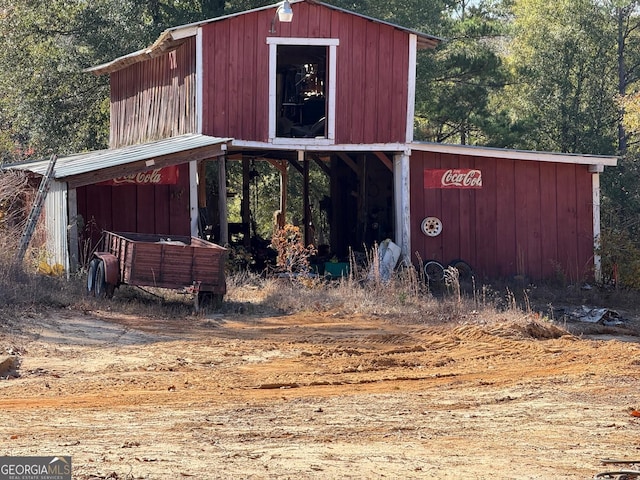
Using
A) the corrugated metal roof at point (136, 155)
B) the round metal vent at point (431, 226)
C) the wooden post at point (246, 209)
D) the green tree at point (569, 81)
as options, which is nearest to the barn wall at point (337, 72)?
the corrugated metal roof at point (136, 155)

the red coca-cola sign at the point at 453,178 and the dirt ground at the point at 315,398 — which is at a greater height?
the red coca-cola sign at the point at 453,178

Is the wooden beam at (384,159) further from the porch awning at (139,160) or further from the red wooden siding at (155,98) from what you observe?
the red wooden siding at (155,98)

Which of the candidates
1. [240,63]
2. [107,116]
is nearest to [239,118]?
[240,63]

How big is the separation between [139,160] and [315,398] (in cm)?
949

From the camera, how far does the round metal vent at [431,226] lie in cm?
2367

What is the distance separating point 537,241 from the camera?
24531 millimetres

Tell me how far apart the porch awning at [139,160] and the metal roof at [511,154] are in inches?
191

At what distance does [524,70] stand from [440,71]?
285 centimetres

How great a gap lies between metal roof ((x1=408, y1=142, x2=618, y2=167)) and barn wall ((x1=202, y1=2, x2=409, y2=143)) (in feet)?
2.46

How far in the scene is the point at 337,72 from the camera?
74.1ft

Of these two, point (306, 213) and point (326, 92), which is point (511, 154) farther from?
point (306, 213)

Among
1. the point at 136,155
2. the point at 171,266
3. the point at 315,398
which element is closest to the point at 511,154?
the point at 136,155

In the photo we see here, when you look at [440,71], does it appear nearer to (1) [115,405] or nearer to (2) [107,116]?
(2) [107,116]

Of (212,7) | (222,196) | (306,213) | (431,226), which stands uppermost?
(212,7)
